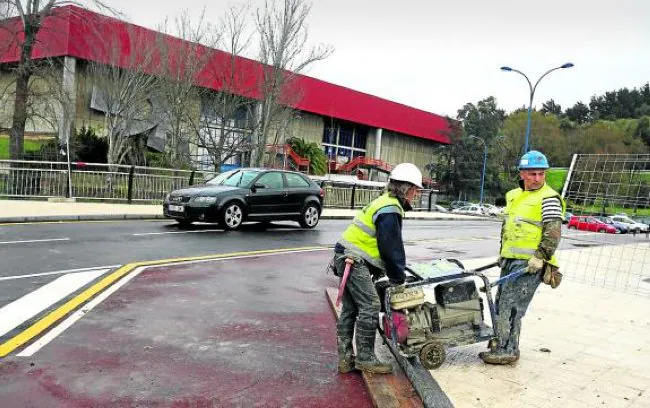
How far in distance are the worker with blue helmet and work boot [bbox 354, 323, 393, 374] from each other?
39.8 inches

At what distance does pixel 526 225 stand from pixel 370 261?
1.47m

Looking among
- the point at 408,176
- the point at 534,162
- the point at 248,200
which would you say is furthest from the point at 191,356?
the point at 248,200

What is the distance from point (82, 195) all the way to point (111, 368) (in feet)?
52.4

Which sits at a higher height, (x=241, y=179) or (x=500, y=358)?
(x=241, y=179)

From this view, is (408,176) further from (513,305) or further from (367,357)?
(513,305)

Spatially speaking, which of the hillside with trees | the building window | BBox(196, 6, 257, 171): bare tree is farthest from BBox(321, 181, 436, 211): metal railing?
the hillside with trees

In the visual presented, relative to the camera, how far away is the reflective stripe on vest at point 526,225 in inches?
188

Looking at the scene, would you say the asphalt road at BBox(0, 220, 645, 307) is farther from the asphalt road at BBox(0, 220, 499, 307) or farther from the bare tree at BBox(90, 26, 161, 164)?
the bare tree at BBox(90, 26, 161, 164)

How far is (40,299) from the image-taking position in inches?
237

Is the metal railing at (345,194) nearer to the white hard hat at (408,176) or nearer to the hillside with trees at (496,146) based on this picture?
the white hard hat at (408,176)

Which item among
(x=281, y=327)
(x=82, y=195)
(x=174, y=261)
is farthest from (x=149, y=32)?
(x=281, y=327)

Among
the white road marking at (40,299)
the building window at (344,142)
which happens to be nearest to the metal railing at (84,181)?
the white road marking at (40,299)

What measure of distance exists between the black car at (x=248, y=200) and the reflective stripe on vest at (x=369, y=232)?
8.86 m

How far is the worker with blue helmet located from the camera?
468cm
